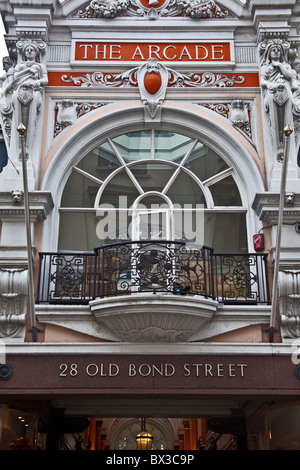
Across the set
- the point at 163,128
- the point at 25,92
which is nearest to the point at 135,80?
the point at 163,128

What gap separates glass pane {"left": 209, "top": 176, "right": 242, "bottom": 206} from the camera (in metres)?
11.4

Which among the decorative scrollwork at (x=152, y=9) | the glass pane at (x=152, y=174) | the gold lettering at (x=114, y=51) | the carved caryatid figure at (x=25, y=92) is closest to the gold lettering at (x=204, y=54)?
the decorative scrollwork at (x=152, y=9)

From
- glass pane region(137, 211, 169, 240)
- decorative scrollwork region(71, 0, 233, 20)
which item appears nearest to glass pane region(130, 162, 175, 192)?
glass pane region(137, 211, 169, 240)

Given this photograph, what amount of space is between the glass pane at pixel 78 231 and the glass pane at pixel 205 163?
6.99 feet

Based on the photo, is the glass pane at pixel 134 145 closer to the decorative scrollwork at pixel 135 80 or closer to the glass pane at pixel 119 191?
the glass pane at pixel 119 191

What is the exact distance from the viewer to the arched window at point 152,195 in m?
11.1

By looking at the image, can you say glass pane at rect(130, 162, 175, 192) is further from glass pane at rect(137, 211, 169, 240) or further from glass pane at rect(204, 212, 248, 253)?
glass pane at rect(204, 212, 248, 253)

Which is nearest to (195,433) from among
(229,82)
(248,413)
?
(248,413)

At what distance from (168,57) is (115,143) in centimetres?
205

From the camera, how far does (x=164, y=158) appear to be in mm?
11727

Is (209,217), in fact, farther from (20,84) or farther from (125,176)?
(20,84)

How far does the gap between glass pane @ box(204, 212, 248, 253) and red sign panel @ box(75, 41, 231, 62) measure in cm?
323

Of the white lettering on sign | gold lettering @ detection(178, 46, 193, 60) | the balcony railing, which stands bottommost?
the white lettering on sign

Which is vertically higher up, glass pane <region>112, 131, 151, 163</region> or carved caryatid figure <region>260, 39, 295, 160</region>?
carved caryatid figure <region>260, 39, 295, 160</region>
